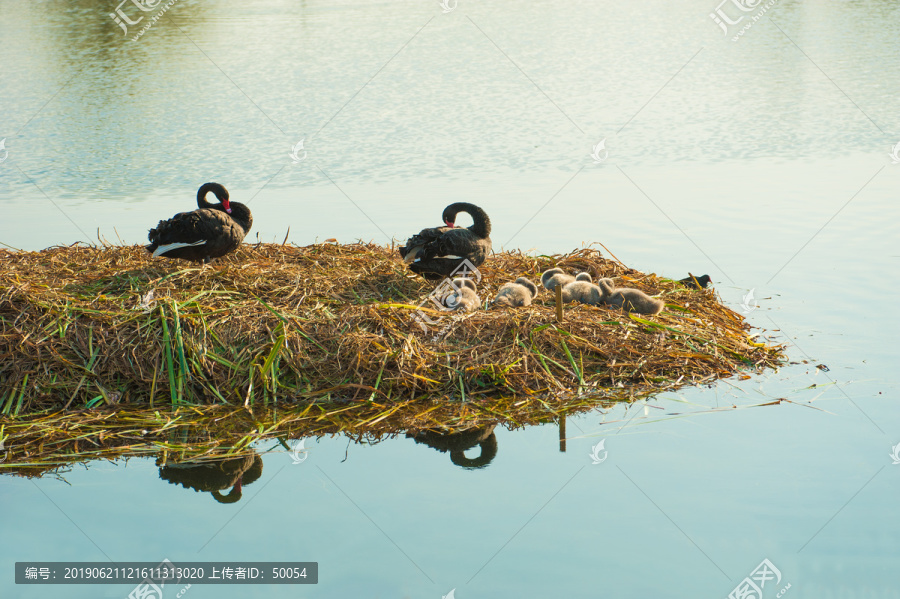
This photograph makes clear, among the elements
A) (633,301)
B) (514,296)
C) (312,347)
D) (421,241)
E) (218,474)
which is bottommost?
(218,474)

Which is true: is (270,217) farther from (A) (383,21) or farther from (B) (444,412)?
(A) (383,21)

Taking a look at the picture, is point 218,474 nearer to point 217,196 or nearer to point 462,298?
point 462,298

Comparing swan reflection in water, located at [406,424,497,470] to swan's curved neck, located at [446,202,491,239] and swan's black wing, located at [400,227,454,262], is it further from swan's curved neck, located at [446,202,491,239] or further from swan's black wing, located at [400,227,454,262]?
swan's curved neck, located at [446,202,491,239]

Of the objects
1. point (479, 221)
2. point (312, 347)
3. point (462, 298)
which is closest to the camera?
point (312, 347)

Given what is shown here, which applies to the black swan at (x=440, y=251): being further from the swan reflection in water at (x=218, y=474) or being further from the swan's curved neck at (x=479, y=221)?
the swan reflection in water at (x=218, y=474)

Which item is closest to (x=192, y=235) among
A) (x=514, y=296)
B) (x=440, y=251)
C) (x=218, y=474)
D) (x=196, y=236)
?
(x=196, y=236)

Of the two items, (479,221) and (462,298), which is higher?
(479,221)

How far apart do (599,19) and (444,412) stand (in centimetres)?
2319

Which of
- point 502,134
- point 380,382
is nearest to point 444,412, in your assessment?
point 380,382

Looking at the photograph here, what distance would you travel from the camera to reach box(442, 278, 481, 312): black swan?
5898mm

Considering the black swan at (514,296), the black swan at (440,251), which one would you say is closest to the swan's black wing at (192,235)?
the black swan at (440,251)

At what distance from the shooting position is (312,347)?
5.25 meters

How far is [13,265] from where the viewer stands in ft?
22.3

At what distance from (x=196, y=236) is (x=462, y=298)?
2108 millimetres
